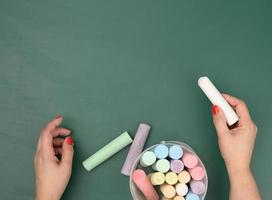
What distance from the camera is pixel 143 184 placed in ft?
2.57

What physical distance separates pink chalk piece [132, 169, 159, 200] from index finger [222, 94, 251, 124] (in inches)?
9.4

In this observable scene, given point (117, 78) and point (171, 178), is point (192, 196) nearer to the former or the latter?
point (171, 178)

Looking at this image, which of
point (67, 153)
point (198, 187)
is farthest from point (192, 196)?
point (67, 153)

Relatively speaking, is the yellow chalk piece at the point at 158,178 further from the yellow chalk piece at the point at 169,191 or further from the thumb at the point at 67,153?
the thumb at the point at 67,153

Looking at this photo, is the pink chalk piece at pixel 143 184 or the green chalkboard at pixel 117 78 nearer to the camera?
the pink chalk piece at pixel 143 184

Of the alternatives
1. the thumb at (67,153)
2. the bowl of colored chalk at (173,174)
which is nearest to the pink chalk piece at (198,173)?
the bowl of colored chalk at (173,174)

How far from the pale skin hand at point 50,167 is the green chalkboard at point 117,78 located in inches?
1.9

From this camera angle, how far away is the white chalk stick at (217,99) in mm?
810

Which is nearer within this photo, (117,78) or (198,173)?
(198,173)

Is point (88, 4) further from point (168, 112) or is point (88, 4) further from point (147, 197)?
point (147, 197)

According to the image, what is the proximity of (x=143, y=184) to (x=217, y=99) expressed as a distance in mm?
240

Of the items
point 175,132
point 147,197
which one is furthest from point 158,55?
point 147,197

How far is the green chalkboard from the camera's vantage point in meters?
0.88

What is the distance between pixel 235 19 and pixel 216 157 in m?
0.34
